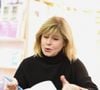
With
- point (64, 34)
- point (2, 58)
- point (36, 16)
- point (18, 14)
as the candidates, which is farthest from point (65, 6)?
point (64, 34)

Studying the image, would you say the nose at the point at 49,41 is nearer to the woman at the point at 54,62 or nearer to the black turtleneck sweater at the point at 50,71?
the woman at the point at 54,62

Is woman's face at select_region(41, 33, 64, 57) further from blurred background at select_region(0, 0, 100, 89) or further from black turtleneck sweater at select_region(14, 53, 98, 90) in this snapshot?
blurred background at select_region(0, 0, 100, 89)

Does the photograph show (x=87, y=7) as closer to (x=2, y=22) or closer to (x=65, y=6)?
(x=65, y=6)

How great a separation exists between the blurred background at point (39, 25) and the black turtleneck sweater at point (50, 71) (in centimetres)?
92

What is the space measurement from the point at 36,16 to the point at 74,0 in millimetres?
379

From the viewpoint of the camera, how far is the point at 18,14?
252 cm

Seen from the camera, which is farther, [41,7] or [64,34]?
[41,7]

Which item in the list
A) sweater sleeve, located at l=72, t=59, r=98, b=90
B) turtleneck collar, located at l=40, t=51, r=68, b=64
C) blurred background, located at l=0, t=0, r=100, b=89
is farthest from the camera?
blurred background, located at l=0, t=0, r=100, b=89

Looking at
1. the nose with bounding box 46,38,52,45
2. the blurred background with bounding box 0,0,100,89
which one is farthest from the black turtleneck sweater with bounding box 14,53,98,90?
the blurred background with bounding box 0,0,100,89

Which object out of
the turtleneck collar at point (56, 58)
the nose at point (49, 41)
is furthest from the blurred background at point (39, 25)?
the nose at point (49, 41)

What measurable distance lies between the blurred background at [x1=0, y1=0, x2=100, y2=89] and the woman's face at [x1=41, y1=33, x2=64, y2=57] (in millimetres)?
972

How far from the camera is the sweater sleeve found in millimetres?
1424

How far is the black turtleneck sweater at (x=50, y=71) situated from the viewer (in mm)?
1501

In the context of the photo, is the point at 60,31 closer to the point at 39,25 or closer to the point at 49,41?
the point at 49,41
